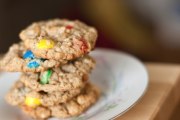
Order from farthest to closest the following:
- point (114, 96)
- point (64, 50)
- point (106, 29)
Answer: point (106, 29), point (114, 96), point (64, 50)

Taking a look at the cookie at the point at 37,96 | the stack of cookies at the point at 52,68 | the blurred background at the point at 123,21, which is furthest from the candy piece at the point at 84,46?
the blurred background at the point at 123,21

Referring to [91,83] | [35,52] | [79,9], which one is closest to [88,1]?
[79,9]

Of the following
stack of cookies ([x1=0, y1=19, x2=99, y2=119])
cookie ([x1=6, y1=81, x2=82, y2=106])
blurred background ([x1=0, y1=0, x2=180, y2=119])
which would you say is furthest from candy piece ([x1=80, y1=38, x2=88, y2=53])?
blurred background ([x1=0, y1=0, x2=180, y2=119])

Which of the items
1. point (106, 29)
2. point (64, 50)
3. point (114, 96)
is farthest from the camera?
point (106, 29)

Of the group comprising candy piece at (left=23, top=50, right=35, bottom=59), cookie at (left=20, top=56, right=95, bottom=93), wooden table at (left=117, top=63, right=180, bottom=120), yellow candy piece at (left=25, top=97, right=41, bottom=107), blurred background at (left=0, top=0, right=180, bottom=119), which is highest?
blurred background at (left=0, top=0, right=180, bottom=119)

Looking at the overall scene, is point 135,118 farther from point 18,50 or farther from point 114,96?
point 18,50

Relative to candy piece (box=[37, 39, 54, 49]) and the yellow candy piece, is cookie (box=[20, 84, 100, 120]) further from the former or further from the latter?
candy piece (box=[37, 39, 54, 49])

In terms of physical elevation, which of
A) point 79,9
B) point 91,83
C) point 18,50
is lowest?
point 91,83

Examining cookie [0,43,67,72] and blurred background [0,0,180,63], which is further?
blurred background [0,0,180,63]

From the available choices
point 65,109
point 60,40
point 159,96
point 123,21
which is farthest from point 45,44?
point 123,21
